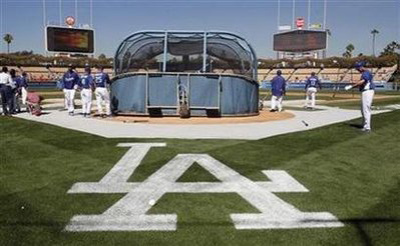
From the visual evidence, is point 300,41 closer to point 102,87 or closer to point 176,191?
point 102,87

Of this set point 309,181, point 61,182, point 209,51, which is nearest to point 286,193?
point 309,181

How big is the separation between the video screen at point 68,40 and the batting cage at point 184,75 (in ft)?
165

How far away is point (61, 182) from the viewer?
814 centimetres

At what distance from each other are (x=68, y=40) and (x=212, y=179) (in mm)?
62747

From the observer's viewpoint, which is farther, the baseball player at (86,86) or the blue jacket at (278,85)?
the blue jacket at (278,85)

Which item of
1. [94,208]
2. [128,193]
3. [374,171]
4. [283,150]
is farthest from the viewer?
[283,150]

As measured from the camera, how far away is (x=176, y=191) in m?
7.64

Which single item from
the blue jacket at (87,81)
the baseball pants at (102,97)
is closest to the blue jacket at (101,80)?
the baseball pants at (102,97)

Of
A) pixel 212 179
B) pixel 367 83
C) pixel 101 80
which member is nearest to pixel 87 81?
pixel 101 80

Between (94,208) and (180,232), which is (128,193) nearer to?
(94,208)

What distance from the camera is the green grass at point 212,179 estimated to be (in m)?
5.73

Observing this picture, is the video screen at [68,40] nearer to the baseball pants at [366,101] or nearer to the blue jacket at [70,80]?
the blue jacket at [70,80]

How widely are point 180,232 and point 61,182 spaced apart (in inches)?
123

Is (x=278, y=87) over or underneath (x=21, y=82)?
underneath
